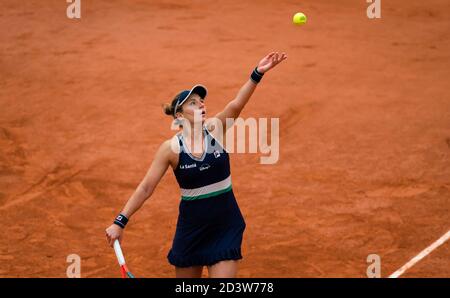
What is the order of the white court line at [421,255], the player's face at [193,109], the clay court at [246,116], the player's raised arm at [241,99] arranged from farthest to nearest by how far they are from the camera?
1. the clay court at [246,116]
2. the white court line at [421,255]
3. the player's raised arm at [241,99]
4. the player's face at [193,109]

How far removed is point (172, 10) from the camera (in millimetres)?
17156

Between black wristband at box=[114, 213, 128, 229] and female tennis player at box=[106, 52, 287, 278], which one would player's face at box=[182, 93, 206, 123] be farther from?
black wristband at box=[114, 213, 128, 229]

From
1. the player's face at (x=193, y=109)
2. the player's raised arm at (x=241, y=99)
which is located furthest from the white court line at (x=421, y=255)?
the player's face at (x=193, y=109)

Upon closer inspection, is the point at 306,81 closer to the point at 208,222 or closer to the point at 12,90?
the point at 12,90

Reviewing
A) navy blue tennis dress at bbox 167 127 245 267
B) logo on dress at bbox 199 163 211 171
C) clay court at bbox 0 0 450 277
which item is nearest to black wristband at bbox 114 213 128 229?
navy blue tennis dress at bbox 167 127 245 267

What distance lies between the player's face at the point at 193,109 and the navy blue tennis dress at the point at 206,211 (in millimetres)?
130

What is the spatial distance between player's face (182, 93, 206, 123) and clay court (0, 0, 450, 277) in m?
2.48

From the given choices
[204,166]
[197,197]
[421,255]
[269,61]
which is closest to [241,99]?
[269,61]

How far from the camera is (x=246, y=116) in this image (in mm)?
11680

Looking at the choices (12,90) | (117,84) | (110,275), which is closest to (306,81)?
(117,84)

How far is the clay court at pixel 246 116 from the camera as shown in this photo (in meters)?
8.15

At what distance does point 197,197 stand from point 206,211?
0.41 ft

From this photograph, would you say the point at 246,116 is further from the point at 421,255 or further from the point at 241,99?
the point at 241,99

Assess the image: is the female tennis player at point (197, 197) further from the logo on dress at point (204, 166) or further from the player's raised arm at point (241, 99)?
the player's raised arm at point (241, 99)
